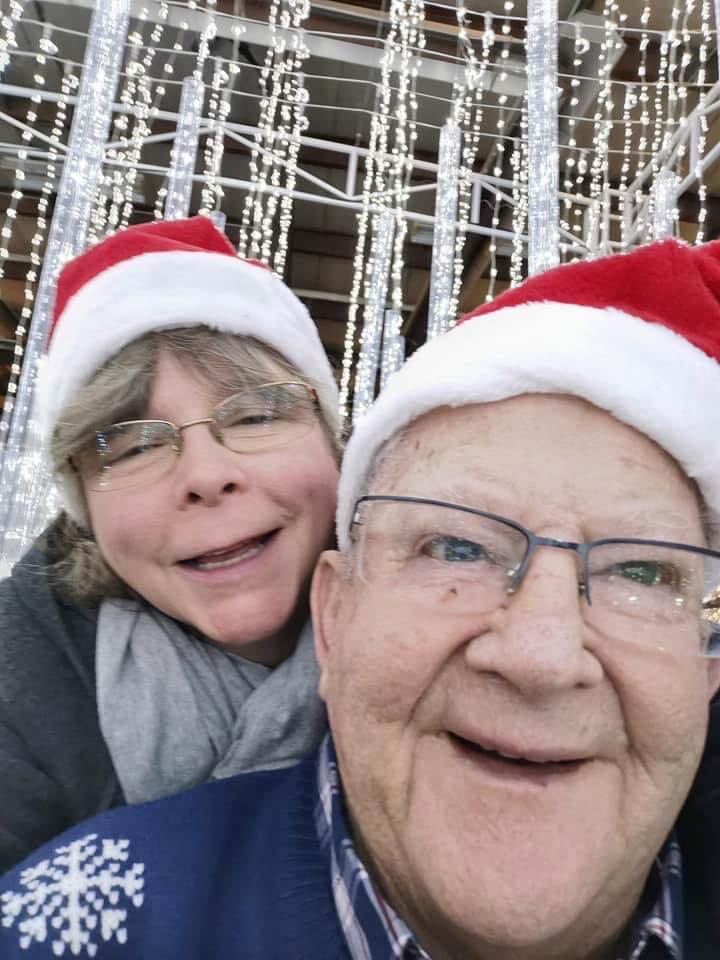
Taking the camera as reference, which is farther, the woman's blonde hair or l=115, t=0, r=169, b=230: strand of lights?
l=115, t=0, r=169, b=230: strand of lights

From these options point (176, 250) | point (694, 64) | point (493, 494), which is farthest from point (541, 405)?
point (694, 64)

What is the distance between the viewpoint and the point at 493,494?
619 mm

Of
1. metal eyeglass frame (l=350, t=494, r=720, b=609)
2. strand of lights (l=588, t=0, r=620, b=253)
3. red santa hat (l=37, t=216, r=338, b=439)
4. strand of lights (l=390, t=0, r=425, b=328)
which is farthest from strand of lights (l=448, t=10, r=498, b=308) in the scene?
metal eyeglass frame (l=350, t=494, r=720, b=609)

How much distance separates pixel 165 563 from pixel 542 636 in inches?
21.4

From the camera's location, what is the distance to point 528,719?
21.9 inches

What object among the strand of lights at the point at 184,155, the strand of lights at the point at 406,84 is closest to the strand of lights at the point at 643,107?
the strand of lights at the point at 406,84

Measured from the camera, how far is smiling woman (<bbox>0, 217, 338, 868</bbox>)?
85cm

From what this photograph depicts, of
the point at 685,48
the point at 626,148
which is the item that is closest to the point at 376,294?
the point at 626,148

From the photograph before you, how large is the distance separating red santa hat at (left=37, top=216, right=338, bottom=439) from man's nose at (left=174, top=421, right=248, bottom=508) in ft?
0.63

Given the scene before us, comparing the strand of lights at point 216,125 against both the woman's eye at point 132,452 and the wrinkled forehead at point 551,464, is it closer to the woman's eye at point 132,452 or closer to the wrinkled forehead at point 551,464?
the woman's eye at point 132,452

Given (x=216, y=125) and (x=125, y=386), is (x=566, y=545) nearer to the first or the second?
(x=125, y=386)

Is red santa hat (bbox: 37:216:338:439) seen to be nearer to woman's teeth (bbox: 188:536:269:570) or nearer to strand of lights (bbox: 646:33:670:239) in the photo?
woman's teeth (bbox: 188:536:269:570)

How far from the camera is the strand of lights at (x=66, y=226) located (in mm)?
3154

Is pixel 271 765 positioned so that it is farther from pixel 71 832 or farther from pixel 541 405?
pixel 541 405
